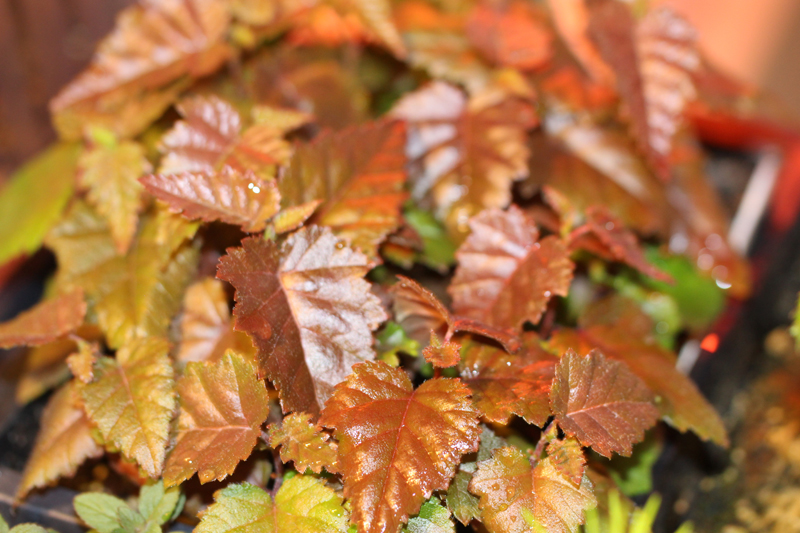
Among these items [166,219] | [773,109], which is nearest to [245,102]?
[166,219]

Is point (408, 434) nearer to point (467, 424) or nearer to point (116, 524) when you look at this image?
point (467, 424)

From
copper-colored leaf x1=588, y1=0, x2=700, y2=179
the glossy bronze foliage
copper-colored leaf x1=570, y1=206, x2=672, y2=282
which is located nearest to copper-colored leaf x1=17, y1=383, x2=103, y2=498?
the glossy bronze foliage

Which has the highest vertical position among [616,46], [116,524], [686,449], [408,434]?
[616,46]

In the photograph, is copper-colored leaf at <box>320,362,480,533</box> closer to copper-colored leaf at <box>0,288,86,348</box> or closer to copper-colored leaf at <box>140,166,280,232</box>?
copper-colored leaf at <box>140,166,280,232</box>

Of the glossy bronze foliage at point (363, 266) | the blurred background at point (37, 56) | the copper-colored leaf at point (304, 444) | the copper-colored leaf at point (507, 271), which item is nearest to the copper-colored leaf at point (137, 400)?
the glossy bronze foliage at point (363, 266)

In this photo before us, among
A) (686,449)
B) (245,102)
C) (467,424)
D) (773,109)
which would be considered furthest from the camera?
(773,109)

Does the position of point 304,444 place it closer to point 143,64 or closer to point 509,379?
point 509,379
